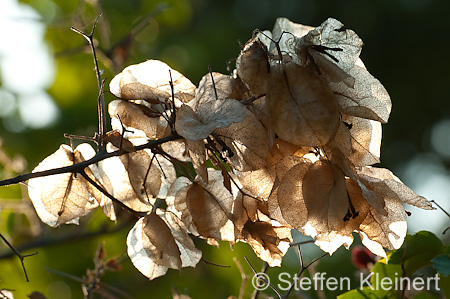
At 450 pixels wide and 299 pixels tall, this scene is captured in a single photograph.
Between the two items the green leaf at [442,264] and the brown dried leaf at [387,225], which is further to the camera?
the green leaf at [442,264]

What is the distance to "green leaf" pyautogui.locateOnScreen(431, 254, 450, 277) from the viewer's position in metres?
0.62

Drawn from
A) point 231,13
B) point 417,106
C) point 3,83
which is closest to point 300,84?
point 3,83

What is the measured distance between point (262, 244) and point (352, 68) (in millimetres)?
172

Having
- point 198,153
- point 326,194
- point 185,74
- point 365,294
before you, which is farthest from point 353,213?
point 185,74

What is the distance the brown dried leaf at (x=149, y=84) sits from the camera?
51 centimetres

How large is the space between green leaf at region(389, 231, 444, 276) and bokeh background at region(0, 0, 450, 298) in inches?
4.3

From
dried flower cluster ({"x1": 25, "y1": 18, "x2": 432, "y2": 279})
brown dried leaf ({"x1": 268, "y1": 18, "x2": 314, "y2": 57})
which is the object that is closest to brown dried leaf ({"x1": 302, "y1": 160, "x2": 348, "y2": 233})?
dried flower cluster ({"x1": 25, "y1": 18, "x2": 432, "y2": 279})

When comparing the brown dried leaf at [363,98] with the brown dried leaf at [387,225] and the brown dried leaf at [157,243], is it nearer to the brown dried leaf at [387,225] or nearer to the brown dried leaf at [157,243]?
the brown dried leaf at [387,225]

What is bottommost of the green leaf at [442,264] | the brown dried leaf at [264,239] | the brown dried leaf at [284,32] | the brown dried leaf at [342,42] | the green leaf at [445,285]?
the green leaf at [445,285]

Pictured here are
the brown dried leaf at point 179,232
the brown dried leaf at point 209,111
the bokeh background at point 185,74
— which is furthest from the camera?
the bokeh background at point 185,74

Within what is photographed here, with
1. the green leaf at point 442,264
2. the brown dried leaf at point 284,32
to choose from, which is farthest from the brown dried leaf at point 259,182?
the green leaf at point 442,264

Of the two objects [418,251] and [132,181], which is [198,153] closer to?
[132,181]

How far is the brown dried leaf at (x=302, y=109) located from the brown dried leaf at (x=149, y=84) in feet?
0.35

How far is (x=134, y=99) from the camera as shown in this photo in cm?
51
